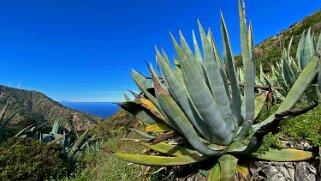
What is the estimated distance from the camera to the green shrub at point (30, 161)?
20.0 ft

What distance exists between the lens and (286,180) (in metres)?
2.35

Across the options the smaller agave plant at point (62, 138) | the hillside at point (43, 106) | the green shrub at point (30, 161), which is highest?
the hillside at point (43, 106)

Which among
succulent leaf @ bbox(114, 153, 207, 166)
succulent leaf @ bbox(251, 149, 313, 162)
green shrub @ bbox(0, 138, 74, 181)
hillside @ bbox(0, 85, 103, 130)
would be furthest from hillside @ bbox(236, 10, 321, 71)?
hillside @ bbox(0, 85, 103, 130)

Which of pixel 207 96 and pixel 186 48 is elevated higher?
pixel 186 48

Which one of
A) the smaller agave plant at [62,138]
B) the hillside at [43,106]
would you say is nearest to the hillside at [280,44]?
the smaller agave plant at [62,138]

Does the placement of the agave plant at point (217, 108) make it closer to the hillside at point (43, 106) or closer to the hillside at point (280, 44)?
the hillside at point (280, 44)

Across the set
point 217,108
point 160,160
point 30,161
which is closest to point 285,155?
point 217,108

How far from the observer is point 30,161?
21.3ft

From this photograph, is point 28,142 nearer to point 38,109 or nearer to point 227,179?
point 227,179

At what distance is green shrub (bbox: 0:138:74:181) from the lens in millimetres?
6109

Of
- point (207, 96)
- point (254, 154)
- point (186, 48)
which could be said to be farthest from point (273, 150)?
point (186, 48)

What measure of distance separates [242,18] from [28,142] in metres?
6.29

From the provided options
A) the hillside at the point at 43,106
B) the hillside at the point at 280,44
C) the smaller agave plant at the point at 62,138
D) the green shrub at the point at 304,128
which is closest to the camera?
the green shrub at the point at 304,128

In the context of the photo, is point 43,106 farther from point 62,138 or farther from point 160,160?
point 160,160
